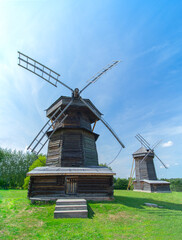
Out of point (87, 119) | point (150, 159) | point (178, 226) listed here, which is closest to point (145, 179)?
point (150, 159)

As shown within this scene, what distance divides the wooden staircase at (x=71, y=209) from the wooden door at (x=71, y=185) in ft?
6.81

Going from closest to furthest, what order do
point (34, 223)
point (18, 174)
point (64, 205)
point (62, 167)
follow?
point (34, 223)
point (64, 205)
point (62, 167)
point (18, 174)

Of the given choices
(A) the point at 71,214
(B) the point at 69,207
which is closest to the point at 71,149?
(B) the point at 69,207

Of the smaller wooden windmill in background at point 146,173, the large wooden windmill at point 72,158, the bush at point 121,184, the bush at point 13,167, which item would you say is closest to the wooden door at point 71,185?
the large wooden windmill at point 72,158

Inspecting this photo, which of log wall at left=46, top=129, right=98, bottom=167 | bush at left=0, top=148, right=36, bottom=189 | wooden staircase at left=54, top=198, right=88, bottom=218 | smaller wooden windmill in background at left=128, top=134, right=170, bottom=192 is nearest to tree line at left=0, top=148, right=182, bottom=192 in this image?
bush at left=0, top=148, right=36, bottom=189

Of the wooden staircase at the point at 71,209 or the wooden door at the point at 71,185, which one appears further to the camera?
the wooden door at the point at 71,185

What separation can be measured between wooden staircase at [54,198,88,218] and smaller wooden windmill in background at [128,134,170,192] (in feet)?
64.8

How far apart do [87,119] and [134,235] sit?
10.9m

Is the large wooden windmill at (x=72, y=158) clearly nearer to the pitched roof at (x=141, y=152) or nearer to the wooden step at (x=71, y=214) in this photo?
the wooden step at (x=71, y=214)

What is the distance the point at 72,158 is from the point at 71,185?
221 centimetres

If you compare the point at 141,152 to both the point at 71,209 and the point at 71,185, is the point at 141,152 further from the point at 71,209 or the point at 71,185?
the point at 71,209

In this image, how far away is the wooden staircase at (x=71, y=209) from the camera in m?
7.00

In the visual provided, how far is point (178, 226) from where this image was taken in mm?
6531

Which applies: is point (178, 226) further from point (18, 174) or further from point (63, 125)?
point (18, 174)
